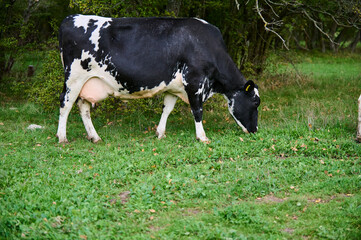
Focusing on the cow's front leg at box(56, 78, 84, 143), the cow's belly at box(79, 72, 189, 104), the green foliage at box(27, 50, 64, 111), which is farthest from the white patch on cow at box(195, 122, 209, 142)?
the green foliage at box(27, 50, 64, 111)

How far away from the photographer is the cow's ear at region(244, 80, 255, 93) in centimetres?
952

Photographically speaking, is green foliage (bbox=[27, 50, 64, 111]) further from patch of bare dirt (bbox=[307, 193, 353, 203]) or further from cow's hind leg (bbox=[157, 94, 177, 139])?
patch of bare dirt (bbox=[307, 193, 353, 203])

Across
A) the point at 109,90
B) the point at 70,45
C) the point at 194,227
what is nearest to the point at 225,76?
the point at 109,90

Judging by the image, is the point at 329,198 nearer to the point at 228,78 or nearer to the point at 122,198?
the point at 122,198

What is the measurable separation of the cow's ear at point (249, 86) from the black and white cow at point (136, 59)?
0.02 m

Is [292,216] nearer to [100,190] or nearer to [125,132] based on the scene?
[100,190]

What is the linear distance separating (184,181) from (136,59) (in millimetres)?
3332

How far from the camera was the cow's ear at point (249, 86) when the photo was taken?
9.52 metres

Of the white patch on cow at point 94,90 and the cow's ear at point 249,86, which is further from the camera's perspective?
the cow's ear at point 249,86

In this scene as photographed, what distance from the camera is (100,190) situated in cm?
652

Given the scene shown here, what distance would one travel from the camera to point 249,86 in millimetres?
9562

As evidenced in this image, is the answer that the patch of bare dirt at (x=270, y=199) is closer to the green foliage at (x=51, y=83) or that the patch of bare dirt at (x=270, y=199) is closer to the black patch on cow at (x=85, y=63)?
the black patch on cow at (x=85, y=63)

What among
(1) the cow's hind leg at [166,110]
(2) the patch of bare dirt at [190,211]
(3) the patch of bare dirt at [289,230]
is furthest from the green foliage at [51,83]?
(3) the patch of bare dirt at [289,230]

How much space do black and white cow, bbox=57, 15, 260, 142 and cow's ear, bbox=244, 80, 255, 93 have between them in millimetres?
21
